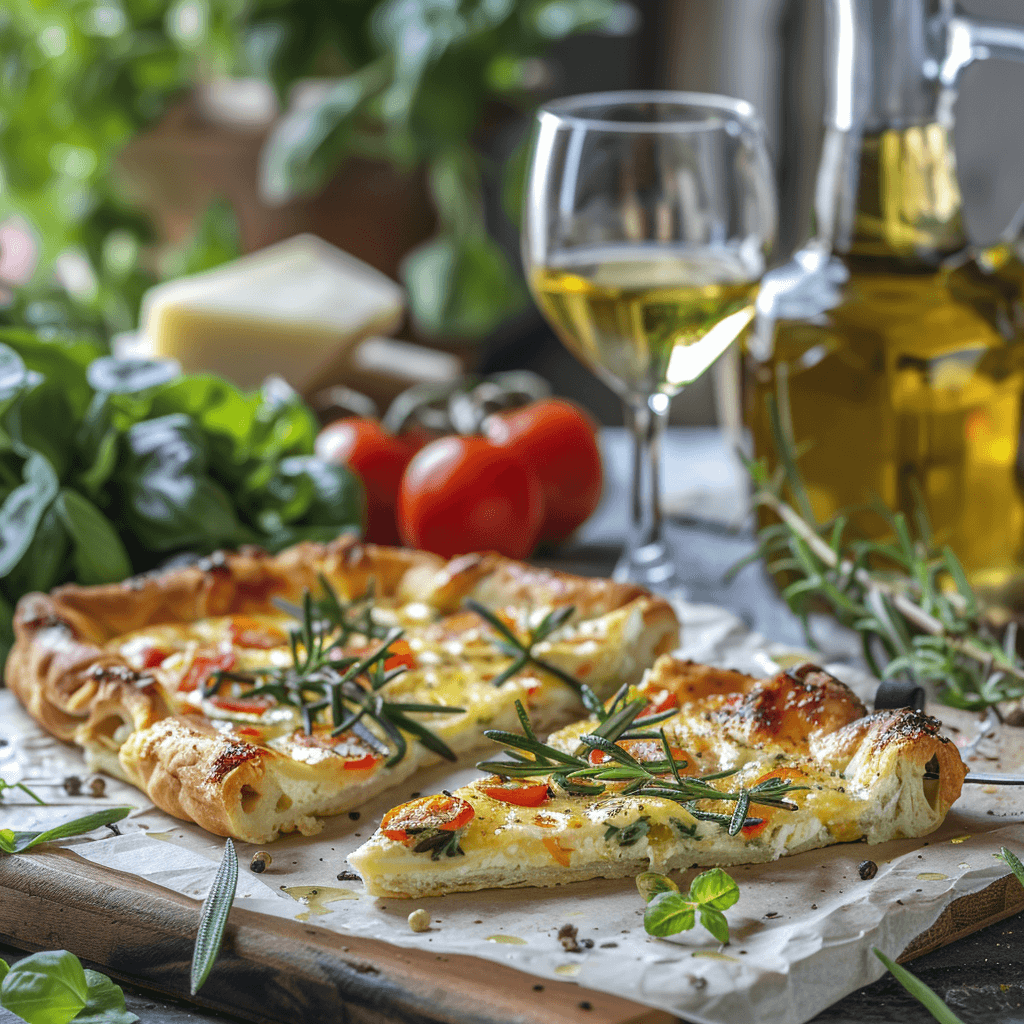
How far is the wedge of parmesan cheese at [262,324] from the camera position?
3080 millimetres

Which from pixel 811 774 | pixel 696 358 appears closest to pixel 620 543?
pixel 696 358

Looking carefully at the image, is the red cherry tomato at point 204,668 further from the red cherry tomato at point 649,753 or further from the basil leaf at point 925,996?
the basil leaf at point 925,996

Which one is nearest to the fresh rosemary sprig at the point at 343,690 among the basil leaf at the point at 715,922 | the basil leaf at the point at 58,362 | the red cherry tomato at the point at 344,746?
the red cherry tomato at the point at 344,746

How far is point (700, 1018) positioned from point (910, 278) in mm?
1370

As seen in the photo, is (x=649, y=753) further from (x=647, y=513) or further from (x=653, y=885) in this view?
(x=647, y=513)

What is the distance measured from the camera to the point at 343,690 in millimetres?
1651

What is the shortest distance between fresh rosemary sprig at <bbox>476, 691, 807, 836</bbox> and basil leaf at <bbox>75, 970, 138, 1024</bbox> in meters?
0.40

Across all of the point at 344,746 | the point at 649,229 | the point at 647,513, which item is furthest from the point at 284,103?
the point at 344,746

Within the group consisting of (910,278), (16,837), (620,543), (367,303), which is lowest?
(620,543)

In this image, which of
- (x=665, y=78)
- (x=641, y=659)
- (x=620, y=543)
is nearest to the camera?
(x=641, y=659)

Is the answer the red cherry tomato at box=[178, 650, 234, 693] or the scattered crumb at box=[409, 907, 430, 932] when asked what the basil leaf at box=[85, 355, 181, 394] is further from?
the scattered crumb at box=[409, 907, 430, 932]

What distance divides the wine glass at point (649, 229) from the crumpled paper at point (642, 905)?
0.82m

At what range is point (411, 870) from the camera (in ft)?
4.39

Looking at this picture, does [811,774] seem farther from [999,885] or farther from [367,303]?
[367,303]
